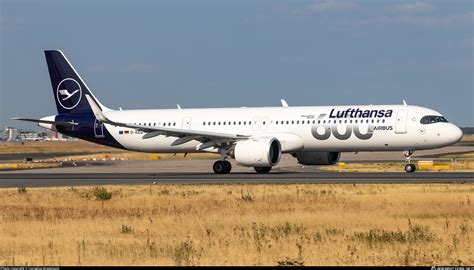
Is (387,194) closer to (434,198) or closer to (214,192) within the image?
(434,198)

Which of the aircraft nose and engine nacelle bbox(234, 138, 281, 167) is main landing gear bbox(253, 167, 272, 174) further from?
the aircraft nose

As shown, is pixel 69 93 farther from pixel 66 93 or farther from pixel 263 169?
pixel 263 169

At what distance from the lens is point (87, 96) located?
181 ft

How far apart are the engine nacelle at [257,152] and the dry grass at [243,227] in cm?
1419

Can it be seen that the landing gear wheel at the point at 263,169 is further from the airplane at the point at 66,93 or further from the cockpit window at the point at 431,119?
the airplane at the point at 66,93

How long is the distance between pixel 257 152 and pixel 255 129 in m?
3.76

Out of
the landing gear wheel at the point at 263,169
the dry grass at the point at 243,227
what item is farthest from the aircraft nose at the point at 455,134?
the dry grass at the point at 243,227

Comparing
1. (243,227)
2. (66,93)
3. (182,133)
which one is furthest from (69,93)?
(243,227)

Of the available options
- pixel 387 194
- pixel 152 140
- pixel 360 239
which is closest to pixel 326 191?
pixel 387 194

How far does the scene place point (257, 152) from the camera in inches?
1955

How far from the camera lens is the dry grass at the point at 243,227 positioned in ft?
58.8

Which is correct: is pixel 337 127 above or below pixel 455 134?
above

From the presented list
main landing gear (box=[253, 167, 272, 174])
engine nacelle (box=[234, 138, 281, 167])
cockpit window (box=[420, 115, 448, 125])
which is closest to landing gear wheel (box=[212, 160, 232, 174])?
main landing gear (box=[253, 167, 272, 174])

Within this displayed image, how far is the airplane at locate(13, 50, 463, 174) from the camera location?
164 ft
